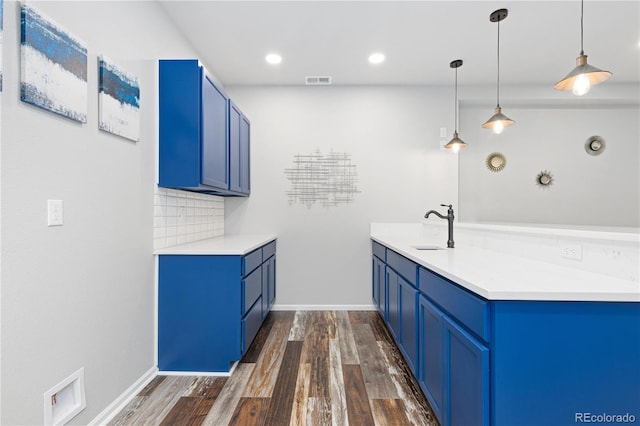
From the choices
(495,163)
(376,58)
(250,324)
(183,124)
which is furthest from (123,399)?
(495,163)

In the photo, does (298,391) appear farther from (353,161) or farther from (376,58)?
(376,58)

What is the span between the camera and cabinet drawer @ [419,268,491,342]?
1.13m

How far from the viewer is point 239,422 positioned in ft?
5.50

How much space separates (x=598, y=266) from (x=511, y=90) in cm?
297

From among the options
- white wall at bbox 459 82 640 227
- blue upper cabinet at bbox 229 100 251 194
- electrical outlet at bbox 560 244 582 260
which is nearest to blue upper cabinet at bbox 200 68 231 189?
blue upper cabinet at bbox 229 100 251 194

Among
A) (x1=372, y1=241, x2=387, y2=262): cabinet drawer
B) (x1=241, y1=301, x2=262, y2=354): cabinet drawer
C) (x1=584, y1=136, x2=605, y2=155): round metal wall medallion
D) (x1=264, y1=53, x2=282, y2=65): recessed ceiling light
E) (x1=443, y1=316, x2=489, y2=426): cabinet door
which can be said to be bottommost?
(x1=241, y1=301, x2=262, y2=354): cabinet drawer

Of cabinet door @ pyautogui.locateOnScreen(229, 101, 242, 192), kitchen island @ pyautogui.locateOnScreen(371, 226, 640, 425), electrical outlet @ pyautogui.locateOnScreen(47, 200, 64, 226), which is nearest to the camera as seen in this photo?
kitchen island @ pyautogui.locateOnScreen(371, 226, 640, 425)

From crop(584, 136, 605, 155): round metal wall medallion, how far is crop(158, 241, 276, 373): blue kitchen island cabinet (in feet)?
15.0

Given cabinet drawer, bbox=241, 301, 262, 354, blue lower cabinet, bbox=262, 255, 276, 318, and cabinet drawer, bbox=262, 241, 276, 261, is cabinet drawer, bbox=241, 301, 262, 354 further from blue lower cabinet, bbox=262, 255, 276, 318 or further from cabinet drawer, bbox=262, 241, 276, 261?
cabinet drawer, bbox=262, 241, 276, 261

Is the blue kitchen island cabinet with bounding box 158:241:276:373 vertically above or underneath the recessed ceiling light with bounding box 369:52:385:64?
underneath

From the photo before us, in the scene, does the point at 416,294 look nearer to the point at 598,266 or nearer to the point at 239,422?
the point at 598,266

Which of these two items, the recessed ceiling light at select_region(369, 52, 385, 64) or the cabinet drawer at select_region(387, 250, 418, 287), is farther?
the recessed ceiling light at select_region(369, 52, 385, 64)

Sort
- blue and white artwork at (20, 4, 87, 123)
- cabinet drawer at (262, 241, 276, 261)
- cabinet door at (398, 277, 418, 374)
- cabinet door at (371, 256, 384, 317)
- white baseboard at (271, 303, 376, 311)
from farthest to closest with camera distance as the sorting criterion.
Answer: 1. white baseboard at (271, 303, 376, 311)
2. cabinet door at (371, 256, 384, 317)
3. cabinet drawer at (262, 241, 276, 261)
4. cabinet door at (398, 277, 418, 374)
5. blue and white artwork at (20, 4, 87, 123)

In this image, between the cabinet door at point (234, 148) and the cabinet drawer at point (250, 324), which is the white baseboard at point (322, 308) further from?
the cabinet door at point (234, 148)
